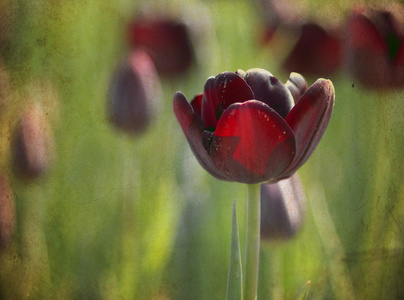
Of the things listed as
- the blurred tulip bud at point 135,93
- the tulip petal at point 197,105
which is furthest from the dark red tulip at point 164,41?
the tulip petal at point 197,105

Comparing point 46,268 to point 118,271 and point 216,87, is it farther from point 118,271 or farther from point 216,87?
point 216,87

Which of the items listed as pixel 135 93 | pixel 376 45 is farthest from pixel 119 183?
pixel 376 45

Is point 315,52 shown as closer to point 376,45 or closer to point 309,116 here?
point 376,45

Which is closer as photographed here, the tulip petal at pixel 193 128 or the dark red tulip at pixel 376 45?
the tulip petal at pixel 193 128

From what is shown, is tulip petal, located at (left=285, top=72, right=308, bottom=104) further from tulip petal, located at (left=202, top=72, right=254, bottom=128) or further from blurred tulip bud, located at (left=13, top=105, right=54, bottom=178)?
blurred tulip bud, located at (left=13, top=105, right=54, bottom=178)

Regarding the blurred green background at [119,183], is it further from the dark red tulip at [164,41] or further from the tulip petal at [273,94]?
the tulip petal at [273,94]

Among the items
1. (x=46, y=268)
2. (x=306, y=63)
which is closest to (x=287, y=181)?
(x=306, y=63)

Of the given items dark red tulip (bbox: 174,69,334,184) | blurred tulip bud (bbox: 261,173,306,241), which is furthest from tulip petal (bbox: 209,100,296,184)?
blurred tulip bud (bbox: 261,173,306,241)
